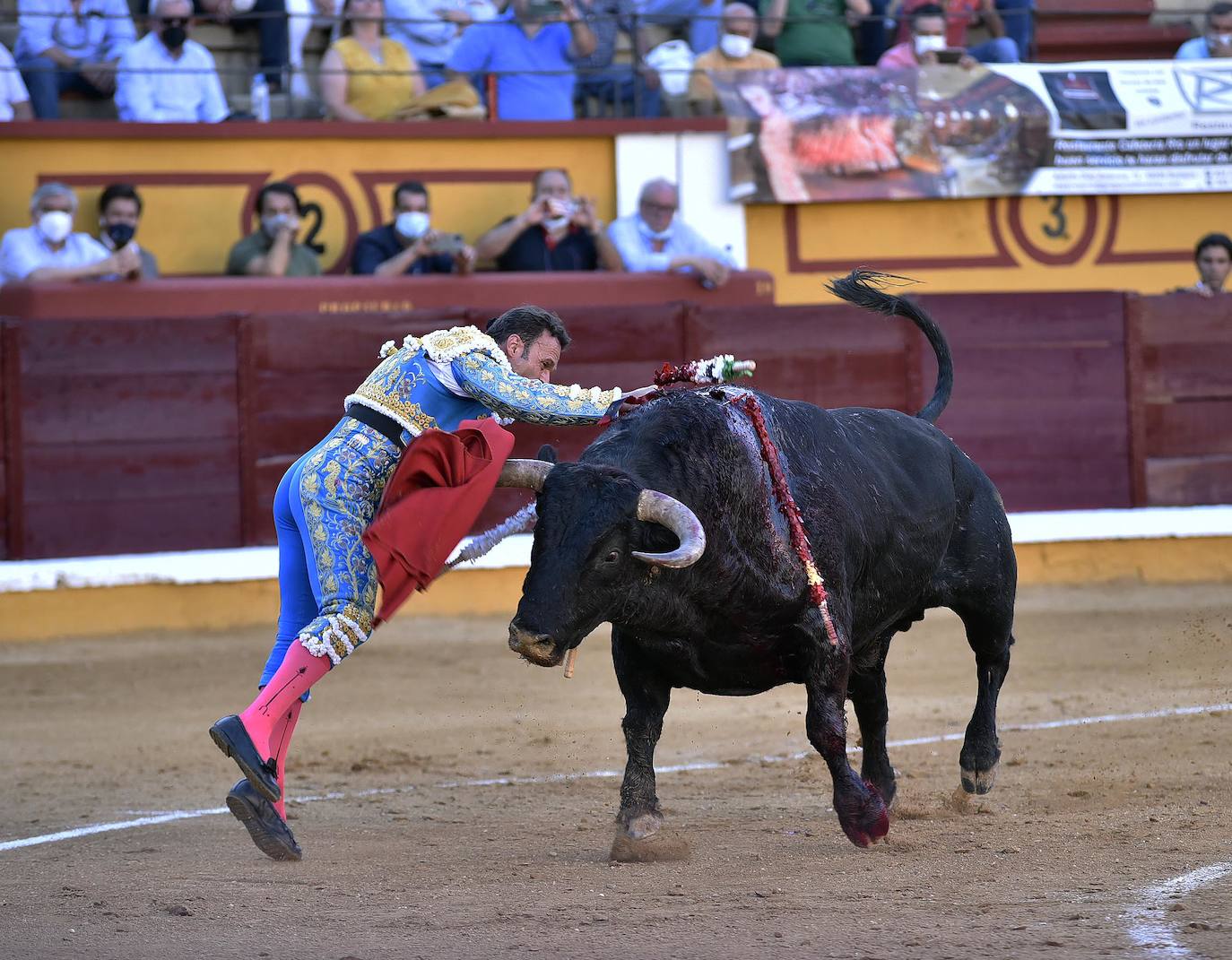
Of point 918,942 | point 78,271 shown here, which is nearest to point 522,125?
A: point 78,271

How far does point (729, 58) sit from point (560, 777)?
4.96 metres

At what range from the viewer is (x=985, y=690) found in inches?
171

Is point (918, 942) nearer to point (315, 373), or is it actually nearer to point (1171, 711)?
point (1171, 711)

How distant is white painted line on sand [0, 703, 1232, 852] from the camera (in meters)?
4.16

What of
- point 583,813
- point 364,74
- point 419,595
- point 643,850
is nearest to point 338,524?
point 643,850

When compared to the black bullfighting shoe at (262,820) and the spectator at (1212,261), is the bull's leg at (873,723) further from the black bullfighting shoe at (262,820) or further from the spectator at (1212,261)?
the spectator at (1212,261)

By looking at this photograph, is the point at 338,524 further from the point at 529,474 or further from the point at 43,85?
the point at 43,85

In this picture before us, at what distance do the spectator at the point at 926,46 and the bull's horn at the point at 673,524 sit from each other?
6224 mm

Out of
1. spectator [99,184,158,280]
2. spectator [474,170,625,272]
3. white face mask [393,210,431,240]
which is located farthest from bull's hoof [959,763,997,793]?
spectator [99,184,158,280]

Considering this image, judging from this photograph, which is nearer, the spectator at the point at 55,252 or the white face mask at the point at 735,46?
the spectator at the point at 55,252

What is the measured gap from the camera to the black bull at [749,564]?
3340 millimetres

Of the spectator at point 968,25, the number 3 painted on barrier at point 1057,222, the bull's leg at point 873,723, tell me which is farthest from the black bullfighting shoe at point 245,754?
the number 3 painted on barrier at point 1057,222

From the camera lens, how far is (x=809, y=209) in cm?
899

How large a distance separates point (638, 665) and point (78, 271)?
4304 millimetres
